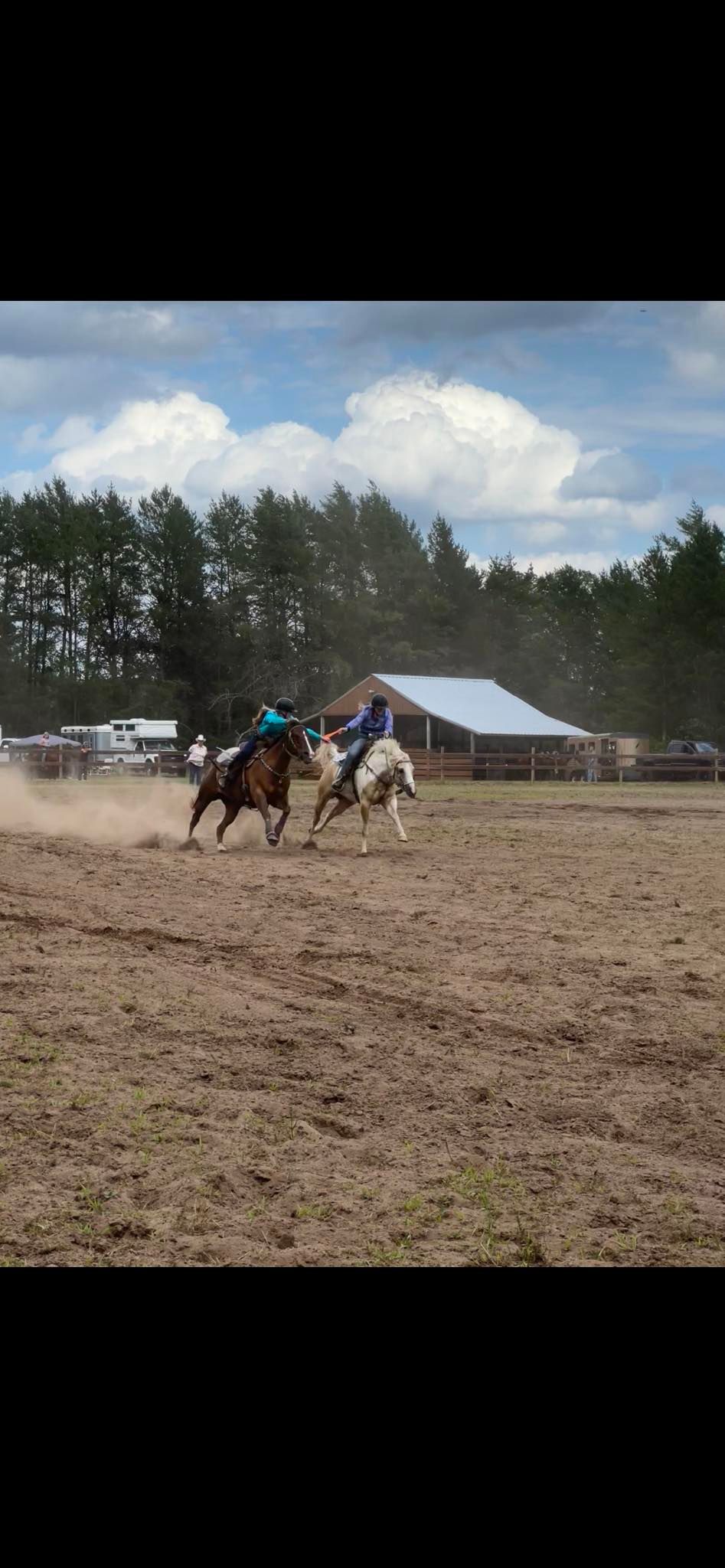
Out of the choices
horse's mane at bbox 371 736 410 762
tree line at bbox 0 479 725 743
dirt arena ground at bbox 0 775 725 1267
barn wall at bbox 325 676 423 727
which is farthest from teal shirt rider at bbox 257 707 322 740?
tree line at bbox 0 479 725 743

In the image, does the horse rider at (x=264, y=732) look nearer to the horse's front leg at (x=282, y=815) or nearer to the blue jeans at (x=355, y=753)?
the blue jeans at (x=355, y=753)

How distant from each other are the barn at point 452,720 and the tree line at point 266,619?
10410 mm

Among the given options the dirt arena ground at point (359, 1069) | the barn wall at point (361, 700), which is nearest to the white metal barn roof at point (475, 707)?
the barn wall at point (361, 700)

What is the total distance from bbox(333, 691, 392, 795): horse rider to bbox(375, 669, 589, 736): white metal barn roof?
30.9 meters

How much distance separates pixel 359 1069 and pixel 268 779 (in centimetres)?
921

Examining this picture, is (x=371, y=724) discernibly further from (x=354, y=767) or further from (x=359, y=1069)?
(x=359, y=1069)

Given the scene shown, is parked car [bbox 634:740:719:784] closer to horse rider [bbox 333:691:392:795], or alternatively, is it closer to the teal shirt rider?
horse rider [bbox 333:691:392:795]

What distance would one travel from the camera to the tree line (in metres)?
60.6

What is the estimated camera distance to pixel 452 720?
48000 mm
